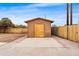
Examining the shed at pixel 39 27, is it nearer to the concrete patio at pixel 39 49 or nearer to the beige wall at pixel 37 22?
the beige wall at pixel 37 22

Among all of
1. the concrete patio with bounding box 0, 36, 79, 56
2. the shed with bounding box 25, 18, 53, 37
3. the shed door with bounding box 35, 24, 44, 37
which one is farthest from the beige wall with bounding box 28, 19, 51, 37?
the concrete patio with bounding box 0, 36, 79, 56

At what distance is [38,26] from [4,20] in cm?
3487

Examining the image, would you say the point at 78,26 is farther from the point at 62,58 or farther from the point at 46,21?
the point at 46,21

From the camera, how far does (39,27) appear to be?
2838 cm

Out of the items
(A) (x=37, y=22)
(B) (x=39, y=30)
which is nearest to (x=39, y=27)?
(B) (x=39, y=30)

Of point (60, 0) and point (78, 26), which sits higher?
point (60, 0)

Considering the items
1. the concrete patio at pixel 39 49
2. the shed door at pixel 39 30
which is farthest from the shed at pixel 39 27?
the concrete patio at pixel 39 49

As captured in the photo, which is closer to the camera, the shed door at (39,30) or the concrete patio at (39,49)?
the concrete patio at (39,49)

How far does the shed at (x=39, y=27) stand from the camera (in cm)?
2828

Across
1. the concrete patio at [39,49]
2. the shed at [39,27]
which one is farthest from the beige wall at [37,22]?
the concrete patio at [39,49]

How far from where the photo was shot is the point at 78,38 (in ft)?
56.4

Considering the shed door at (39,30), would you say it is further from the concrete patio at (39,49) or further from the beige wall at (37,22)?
the concrete patio at (39,49)

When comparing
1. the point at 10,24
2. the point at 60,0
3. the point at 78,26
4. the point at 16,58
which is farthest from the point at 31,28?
the point at 10,24

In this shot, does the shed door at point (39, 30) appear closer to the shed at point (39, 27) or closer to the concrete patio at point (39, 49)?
the shed at point (39, 27)
